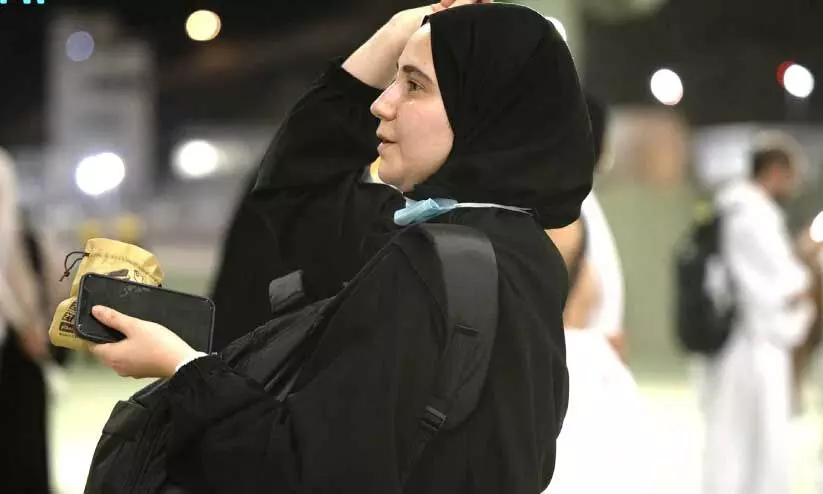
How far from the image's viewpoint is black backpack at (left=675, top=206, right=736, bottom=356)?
4.50 meters

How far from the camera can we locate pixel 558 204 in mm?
1359

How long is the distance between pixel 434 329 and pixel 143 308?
362mm

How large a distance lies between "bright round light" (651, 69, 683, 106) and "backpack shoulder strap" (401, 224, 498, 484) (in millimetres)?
6855

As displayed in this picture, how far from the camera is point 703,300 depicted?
177 inches

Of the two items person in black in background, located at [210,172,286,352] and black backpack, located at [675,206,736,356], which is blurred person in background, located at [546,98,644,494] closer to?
person in black in background, located at [210,172,286,352]

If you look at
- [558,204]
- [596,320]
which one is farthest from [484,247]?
[596,320]

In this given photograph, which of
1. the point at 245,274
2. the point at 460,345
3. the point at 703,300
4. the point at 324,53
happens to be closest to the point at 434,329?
the point at 460,345

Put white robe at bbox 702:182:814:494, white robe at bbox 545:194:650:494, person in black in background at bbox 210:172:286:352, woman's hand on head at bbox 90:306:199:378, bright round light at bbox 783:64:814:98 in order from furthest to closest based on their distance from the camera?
1. bright round light at bbox 783:64:814:98
2. white robe at bbox 702:182:814:494
3. white robe at bbox 545:194:650:494
4. person in black in background at bbox 210:172:286:352
5. woman's hand on head at bbox 90:306:199:378

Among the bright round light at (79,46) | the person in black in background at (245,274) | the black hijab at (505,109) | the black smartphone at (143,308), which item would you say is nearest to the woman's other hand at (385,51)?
the person in black in background at (245,274)

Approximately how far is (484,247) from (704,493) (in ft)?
12.0

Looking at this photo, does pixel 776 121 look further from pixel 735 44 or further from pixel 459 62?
pixel 459 62

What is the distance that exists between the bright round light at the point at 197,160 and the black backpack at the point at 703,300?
3.12 m

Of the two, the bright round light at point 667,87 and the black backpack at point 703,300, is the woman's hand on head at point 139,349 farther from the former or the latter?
the bright round light at point 667,87

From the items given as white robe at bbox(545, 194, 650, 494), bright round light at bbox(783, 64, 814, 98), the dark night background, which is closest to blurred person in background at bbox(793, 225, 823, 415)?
the dark night background
